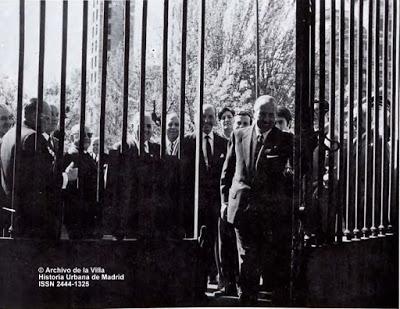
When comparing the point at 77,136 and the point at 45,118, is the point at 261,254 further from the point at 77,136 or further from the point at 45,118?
the point at 45,118

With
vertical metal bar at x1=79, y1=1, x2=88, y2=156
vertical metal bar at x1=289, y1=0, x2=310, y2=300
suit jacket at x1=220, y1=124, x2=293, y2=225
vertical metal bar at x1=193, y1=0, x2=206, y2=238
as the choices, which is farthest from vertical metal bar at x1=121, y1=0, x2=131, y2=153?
vertical metal bar at x1=289, y1=0, x2=310, y2=300

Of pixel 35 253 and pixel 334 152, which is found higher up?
pixel 334 152

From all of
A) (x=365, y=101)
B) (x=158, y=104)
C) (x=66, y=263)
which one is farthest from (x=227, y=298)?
(x=365, y=101)

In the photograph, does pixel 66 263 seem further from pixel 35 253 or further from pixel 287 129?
pixel 287 129

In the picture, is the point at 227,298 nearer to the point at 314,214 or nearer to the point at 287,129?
the point at 314,214

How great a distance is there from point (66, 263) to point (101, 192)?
0.91ft

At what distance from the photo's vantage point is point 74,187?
1968 millimetres

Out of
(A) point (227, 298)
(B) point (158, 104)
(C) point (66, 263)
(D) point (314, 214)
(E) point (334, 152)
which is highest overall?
(B) point (158, 104)

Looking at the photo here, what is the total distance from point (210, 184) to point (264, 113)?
0.32 meters

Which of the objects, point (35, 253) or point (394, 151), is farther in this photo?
point (394, 151)

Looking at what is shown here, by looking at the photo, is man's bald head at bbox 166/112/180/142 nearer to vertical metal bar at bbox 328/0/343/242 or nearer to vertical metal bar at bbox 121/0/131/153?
vertical metal bar at bbox 121/0/131/153

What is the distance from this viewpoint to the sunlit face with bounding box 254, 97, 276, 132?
204 cm

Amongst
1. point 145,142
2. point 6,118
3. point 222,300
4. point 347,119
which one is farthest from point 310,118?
point 6,118

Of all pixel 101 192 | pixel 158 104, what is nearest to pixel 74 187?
pixel 101 192
